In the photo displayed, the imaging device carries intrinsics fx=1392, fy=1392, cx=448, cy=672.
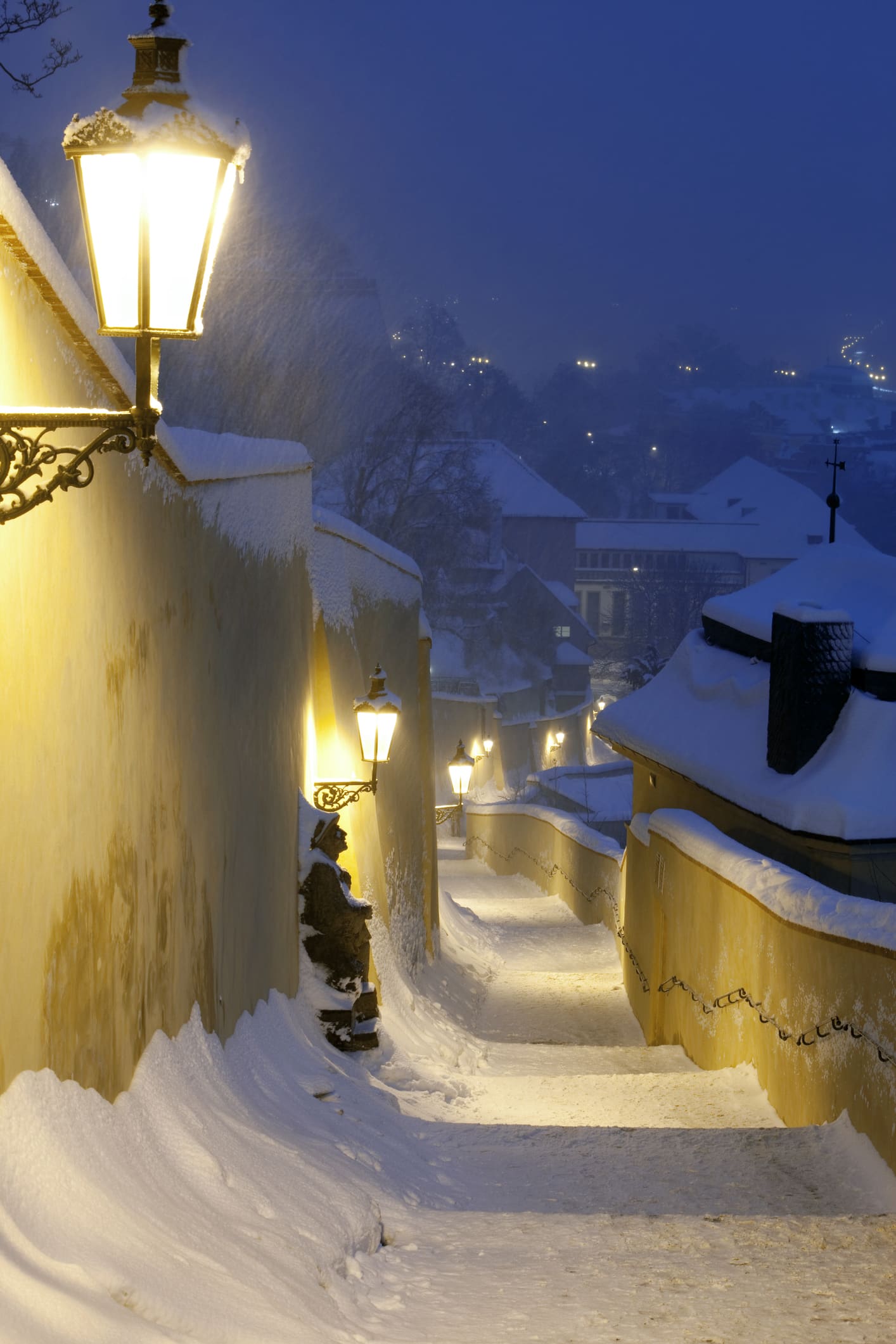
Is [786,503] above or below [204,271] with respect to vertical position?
above

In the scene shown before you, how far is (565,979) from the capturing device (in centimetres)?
1506

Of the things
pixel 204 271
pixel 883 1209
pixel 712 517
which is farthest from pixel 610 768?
pixel 712 517

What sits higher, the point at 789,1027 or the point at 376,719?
the point at 376,719

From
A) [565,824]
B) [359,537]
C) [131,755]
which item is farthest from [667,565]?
[131,755]

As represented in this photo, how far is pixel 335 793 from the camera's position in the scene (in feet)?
29.4

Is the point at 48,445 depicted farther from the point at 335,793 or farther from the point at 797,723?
the point at 797,723

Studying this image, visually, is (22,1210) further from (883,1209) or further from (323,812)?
(323,812)

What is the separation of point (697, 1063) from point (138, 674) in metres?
7.25

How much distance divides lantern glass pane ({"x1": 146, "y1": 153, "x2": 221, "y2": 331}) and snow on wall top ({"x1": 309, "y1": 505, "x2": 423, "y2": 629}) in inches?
253

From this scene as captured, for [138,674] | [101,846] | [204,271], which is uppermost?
[204,271]

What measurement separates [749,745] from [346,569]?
12.0ft

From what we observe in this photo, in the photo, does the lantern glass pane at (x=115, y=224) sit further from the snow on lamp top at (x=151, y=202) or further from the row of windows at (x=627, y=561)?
the row of windows at (x=627, y=561)

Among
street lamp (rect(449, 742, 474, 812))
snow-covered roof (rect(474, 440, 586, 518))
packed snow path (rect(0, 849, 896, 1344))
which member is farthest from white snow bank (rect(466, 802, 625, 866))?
snow-covered roof (rect(474, 440, 586, 518))

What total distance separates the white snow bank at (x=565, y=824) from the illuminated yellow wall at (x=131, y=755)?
10839mm
